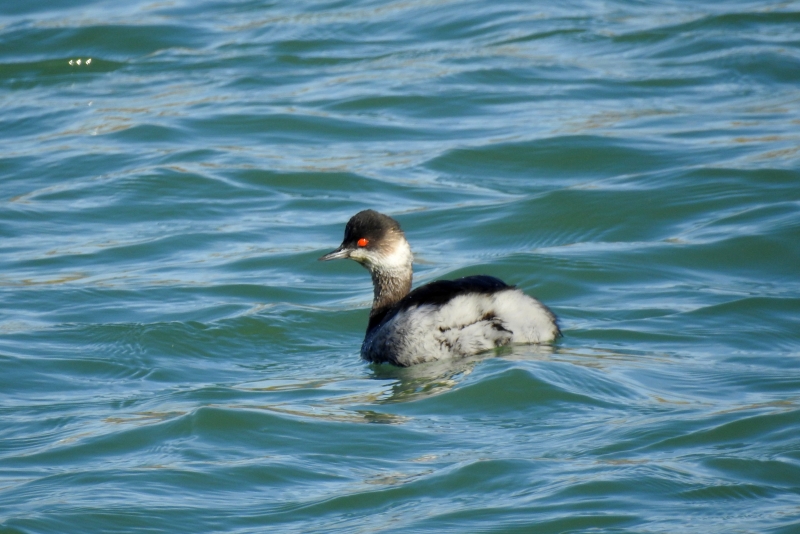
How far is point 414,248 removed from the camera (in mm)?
9758

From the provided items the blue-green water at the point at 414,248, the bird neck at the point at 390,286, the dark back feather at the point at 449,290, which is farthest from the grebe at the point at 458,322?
the bird neck at the point at 390,286

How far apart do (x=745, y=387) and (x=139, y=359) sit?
3.44 metres

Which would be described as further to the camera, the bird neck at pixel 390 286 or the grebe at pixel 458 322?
the bird neck at pixel 390 286

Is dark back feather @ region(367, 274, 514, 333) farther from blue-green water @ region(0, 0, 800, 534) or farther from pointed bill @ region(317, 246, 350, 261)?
pointed bill @ region(317, 246, 350, 261)

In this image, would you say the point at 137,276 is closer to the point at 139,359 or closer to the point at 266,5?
the point at 139,359

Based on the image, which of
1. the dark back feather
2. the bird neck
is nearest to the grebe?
the dark back feather

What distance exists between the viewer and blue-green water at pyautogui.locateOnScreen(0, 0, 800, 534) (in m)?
5.17

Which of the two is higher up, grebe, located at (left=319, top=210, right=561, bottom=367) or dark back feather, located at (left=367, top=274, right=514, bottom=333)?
dark back feather, located at (left=367, top=274, right=514, bottom=333)

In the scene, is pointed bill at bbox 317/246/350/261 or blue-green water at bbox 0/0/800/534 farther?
pointed bill at bbox 317/246/350/261

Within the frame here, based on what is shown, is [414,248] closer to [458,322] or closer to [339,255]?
[339,255]

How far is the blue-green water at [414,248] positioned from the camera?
5172 mm

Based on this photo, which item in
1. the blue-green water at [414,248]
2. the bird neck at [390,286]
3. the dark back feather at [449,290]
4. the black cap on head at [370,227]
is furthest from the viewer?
the bird neck at [390,286]

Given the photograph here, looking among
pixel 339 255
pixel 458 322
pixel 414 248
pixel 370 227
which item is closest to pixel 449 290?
pixel 458 322

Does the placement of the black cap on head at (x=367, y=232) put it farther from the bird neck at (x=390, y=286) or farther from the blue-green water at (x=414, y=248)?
the blue-green water at (x=414, y=248)
